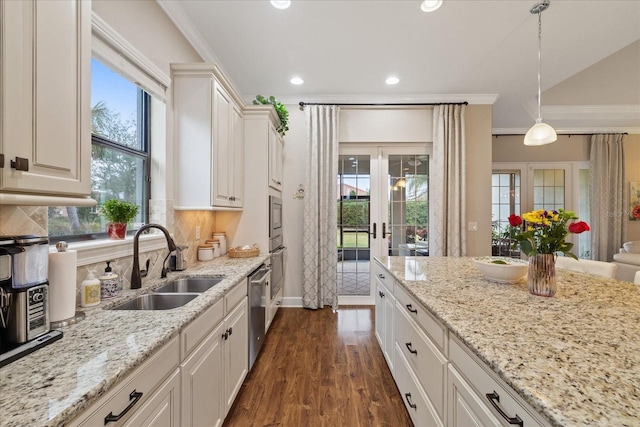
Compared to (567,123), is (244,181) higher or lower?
lower

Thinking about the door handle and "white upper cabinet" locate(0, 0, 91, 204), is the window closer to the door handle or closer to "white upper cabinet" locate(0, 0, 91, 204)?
"white upper cabinet" locate(0, 0, 91, 204)

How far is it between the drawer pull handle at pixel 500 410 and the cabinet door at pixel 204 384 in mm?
1155

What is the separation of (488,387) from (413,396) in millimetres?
829

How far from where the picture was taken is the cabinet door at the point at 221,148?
2297 mm

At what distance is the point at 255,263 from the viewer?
2.38 meters

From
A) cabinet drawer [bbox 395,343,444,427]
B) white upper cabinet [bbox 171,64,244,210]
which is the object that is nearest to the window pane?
white upper cabinet [bbox 171,64,244,210]

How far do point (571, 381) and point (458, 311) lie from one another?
0.50 meters

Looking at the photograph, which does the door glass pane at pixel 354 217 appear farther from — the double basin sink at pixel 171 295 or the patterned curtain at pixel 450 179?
the double basin sink at pixel 171 295

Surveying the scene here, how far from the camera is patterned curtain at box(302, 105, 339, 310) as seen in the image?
3654 mm

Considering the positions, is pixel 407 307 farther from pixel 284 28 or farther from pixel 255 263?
pixel 284 28

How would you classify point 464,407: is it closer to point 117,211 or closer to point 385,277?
point 385,277

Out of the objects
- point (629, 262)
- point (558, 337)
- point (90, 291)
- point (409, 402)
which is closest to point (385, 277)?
point (409, 402)

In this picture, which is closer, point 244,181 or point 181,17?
point 181,17

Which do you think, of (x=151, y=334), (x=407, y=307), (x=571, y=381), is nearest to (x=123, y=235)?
(x=151, y=334)
